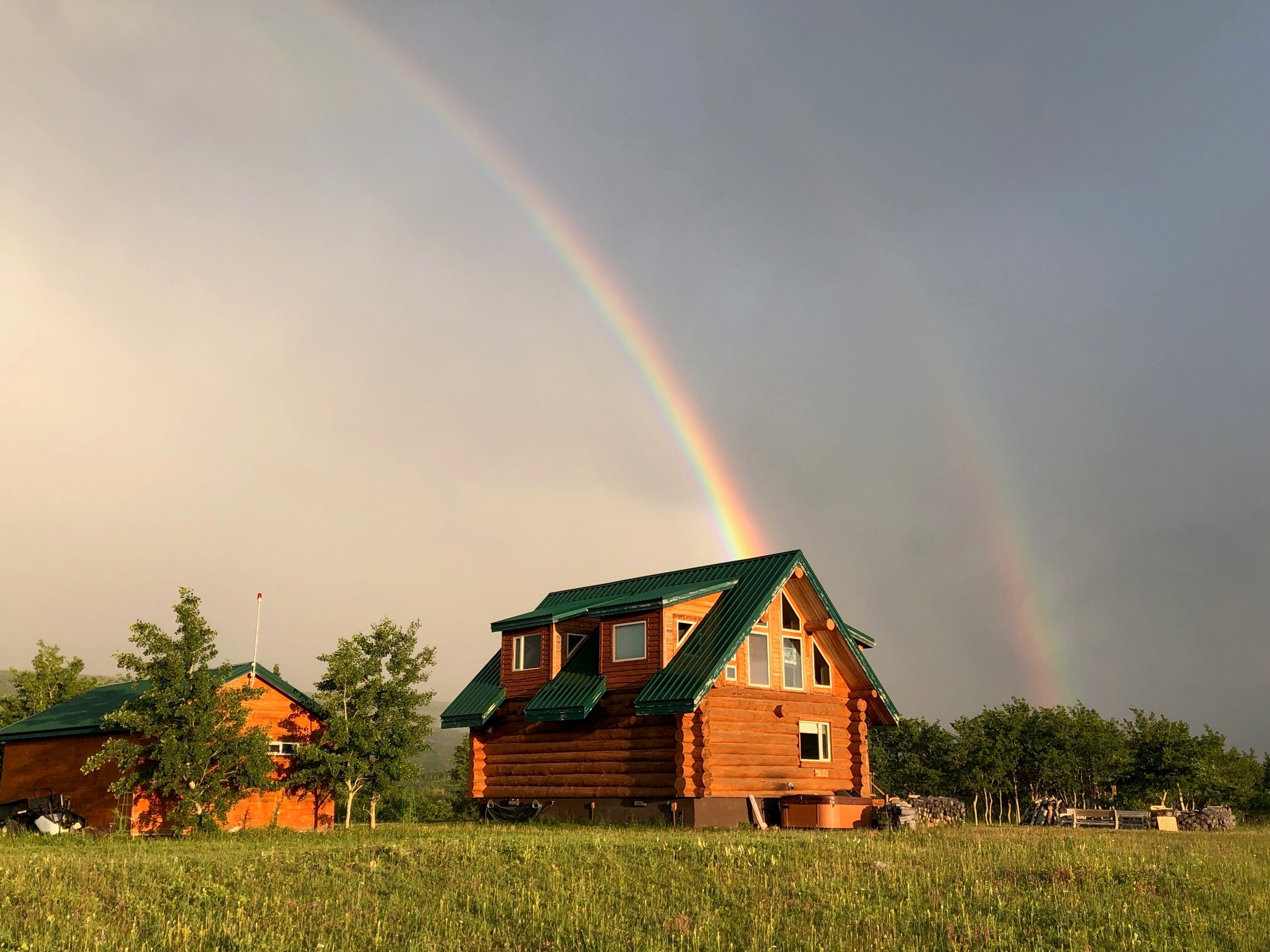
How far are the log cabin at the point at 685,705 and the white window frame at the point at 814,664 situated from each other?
7 centimetres

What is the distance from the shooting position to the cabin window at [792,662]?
38562 mm

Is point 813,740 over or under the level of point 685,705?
under

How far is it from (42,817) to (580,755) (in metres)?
17.2

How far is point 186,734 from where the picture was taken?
32.2m

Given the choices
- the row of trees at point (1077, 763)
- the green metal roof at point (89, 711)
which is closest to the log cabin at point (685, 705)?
the green metal roof at point (89, 711)

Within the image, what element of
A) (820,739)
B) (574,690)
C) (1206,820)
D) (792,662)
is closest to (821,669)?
(792,662)

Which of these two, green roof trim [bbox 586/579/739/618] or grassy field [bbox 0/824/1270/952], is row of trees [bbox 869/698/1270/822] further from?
grassy field [bbox 0/824/1270/952]

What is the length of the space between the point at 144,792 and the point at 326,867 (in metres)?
16.3

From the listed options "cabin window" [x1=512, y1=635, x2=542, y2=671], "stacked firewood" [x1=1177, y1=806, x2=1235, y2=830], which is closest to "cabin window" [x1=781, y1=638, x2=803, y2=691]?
"cabin window" [x1=512, y1=635, x2=542, y2=671]

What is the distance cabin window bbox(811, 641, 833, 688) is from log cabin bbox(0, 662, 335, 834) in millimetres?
18958

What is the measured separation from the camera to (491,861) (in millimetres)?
21453

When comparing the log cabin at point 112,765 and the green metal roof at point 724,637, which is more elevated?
the green metal roof at point 724,637

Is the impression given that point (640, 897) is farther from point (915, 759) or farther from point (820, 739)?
point (915, 759)

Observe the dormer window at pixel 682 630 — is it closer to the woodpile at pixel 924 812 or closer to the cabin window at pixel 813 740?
the cabin window at pixel 813 740
